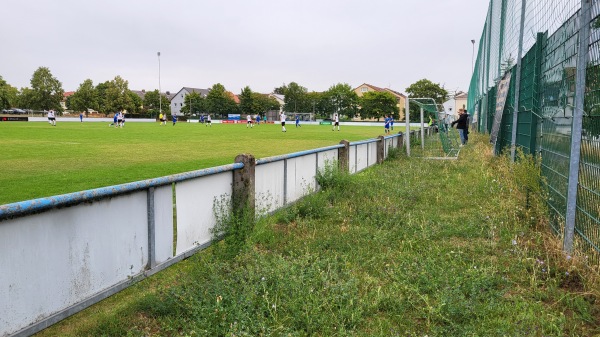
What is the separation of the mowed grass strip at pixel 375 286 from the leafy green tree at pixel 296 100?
115m

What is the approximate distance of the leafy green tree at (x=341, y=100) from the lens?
10825 centimetres

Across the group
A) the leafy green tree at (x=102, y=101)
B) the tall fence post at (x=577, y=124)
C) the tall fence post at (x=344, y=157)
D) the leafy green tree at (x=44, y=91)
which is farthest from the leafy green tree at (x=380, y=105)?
the tall fence post at (x=577, y=124)

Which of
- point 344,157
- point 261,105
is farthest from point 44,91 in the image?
point 344,157

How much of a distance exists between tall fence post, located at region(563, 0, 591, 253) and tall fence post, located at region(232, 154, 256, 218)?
3.13 metres

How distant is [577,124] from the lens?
164 inches

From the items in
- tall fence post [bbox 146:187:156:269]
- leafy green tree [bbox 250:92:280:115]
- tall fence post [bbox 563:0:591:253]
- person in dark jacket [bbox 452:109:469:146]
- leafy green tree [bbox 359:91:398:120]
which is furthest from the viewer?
leafy green tree [bbox 250:92:280:115]

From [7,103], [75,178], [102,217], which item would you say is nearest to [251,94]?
[7,103]

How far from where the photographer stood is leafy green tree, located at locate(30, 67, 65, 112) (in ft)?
317

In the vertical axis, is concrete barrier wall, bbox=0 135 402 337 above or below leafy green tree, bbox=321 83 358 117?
below

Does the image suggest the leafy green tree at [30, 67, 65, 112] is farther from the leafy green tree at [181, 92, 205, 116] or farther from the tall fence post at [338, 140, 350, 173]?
the tall fence post at [338, 140, 350, 173]

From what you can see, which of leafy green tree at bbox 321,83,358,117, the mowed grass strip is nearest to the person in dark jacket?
the mowed grass strip

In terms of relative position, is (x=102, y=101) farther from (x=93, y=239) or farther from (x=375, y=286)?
(x=375, y=286)

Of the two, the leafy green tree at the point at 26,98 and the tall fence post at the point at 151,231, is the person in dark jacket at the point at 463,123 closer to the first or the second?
the tall fence post at the point at 151,231

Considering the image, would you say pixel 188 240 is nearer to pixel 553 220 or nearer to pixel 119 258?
pixel 119 258
